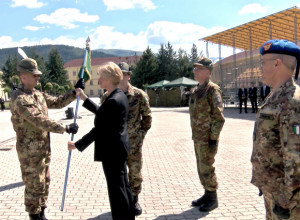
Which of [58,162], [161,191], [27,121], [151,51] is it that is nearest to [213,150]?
[161,191]

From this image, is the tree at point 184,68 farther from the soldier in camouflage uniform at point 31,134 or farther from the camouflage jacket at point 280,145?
the camouflage jacket at point 280,145

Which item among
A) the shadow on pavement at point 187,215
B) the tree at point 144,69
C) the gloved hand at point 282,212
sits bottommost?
the shadow on pavement at point 187,215

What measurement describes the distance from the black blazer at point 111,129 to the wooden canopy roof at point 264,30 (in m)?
17.4

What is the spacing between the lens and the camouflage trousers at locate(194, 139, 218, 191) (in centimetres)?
408

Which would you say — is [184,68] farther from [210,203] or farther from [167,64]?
[210,203]

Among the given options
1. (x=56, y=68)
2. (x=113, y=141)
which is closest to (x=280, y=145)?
(x=113, y=141)

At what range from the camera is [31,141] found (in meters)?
3.58

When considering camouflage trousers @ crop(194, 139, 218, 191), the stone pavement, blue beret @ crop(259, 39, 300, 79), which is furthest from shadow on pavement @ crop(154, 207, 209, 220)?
blue beret @ crop(259, 39, 300, 79)

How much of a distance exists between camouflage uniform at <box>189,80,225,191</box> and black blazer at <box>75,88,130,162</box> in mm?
1307

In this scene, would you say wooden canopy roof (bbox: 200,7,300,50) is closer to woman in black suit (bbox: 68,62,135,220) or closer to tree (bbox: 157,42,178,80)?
woman in black suit (bbox: 68,62,135,220)

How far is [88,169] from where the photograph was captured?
6.55 m

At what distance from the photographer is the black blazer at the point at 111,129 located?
308 cm

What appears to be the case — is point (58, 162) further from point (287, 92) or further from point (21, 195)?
point (287, 92)

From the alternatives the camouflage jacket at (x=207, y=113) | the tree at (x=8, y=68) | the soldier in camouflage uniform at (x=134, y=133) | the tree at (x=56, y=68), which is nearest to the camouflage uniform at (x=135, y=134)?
the soldier in camouflage uniform at (x=134, y=133)
